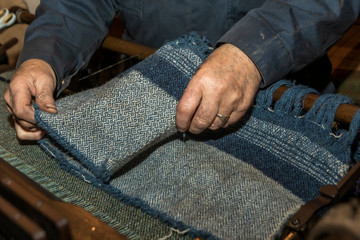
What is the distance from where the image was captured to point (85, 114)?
783 mm

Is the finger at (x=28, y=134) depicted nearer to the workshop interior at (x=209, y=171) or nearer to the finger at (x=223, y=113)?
the workshop interior at (x=209, y=171)

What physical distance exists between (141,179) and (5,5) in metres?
1.46

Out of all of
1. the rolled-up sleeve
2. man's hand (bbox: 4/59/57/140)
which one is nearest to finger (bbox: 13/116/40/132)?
man's hand (bbox: 4/59/57/140)

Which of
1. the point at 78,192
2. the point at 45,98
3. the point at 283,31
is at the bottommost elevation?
the point at 78,192

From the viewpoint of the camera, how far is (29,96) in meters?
0.88

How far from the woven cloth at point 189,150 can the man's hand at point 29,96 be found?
0.03m

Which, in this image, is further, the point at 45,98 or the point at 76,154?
the point at 45,98

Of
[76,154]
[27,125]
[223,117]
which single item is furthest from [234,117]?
[27,125]

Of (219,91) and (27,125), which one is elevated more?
(219,91)

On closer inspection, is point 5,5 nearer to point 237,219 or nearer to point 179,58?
point 179,58

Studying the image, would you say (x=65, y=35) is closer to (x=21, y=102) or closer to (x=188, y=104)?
(x=21, y=102)

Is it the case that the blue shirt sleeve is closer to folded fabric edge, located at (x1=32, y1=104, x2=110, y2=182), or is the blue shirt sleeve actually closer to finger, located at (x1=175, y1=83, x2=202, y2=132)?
finger, located at (x1=175, y1=83, x2=202, y2=132)

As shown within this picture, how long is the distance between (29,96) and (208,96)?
40 cm

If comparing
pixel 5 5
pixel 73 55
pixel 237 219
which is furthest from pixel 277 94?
pixel 5 5
